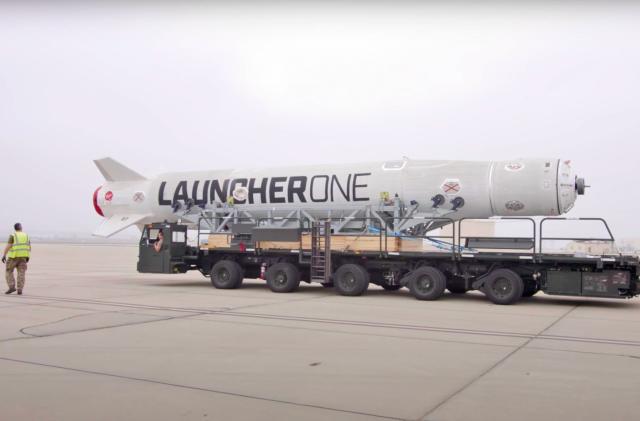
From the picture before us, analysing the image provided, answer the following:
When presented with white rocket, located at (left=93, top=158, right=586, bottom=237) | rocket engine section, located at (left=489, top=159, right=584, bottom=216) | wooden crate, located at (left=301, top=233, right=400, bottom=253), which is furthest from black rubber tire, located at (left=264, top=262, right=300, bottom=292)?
rocket engine section, located at (left=489, top=159, right=584, bottom=216)

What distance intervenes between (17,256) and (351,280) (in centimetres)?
779

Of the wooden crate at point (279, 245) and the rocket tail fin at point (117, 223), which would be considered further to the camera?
the rocket tail fin at point (117, 223)

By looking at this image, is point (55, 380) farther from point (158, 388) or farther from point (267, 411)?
point (267, 411)

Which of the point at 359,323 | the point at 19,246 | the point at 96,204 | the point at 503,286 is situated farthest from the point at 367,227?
the point at 96,204

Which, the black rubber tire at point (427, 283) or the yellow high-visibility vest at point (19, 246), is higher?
the yellow high-visibility vest at point (19, 246)

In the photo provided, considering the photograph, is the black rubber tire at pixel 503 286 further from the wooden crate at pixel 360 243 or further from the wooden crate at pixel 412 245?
the wooden crate at pixel 360 243

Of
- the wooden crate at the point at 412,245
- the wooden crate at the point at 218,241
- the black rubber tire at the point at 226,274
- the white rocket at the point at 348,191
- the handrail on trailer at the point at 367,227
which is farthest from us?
→ the wooden crate at the point at 218,241

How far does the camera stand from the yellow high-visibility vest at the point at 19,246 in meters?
14.3

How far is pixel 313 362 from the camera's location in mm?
6836

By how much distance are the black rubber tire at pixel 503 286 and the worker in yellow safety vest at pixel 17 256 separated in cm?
1052

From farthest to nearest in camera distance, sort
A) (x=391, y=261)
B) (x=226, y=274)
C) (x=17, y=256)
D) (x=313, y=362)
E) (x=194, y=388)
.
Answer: (x=226, y=274) < (x=391, y=261) < (x=17, y=256) < (x=313, y=362) < (x=194, y=388)

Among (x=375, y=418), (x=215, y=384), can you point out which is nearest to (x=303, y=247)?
(x=215, y=384)

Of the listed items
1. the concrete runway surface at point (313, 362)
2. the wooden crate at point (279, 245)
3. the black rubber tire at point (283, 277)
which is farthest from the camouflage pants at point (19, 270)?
the black rubber tire at point (283, 277)

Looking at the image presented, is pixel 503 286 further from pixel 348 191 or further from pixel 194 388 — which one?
pixel 194 388
